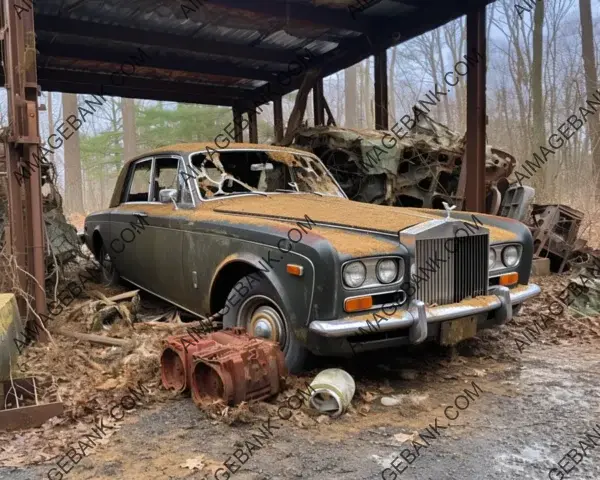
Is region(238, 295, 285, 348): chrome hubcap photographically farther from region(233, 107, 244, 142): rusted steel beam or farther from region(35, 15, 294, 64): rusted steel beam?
region(233, 107, 244, 142): rusted steel beam

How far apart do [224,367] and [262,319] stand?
0.77 metres

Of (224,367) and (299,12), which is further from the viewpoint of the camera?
(299,12)

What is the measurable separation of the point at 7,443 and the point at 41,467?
1.35ft

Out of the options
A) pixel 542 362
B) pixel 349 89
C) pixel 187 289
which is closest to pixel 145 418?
pixel 187 289

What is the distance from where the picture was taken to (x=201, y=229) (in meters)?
4.62

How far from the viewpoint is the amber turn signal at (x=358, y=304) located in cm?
342

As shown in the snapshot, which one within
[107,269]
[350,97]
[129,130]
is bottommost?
[107,269]

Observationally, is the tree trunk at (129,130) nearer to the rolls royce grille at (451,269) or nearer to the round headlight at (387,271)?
the rolls royce grille at (451,269)

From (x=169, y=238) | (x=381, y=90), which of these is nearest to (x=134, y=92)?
(x=381, y=90)

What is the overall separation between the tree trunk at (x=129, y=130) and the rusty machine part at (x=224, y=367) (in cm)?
2432

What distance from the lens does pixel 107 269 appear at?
7.04m

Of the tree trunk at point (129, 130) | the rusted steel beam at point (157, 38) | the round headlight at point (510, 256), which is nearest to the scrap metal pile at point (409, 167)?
the rusted steel beam at point (157, 38)

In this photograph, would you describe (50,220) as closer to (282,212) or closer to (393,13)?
(282,212)

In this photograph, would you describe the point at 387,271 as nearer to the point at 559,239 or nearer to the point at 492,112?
the point at 559,239
